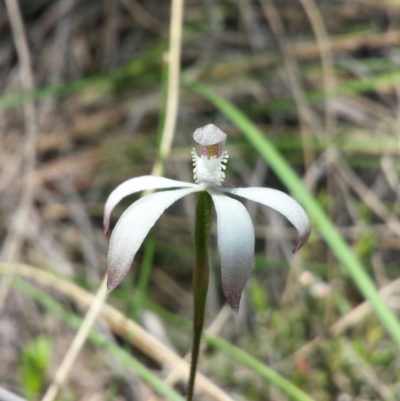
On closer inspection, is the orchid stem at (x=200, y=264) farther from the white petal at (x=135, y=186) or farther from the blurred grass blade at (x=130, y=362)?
the blurred grass blade at (x=130, y=362)

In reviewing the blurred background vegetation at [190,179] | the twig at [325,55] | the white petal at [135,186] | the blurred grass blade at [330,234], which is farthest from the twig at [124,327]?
the twig at [325,55]

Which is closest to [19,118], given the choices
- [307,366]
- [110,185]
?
[110,185]

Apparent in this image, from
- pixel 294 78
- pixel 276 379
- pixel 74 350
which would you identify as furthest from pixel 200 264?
pixel 294 78

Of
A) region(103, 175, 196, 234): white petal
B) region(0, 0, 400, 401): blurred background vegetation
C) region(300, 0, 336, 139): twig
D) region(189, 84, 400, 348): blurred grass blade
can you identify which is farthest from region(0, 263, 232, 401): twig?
region(300, 0, 336, 139): twig

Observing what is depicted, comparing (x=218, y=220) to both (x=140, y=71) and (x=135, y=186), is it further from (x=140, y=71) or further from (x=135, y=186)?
(x=140, y=71)

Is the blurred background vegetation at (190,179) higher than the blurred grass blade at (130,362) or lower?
higher

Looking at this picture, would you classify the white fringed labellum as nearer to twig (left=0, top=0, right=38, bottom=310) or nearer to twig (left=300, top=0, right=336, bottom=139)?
twig (left=0, top=0, right=38, bottom=310)

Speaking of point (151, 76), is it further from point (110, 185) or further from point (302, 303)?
point (302, 303)
